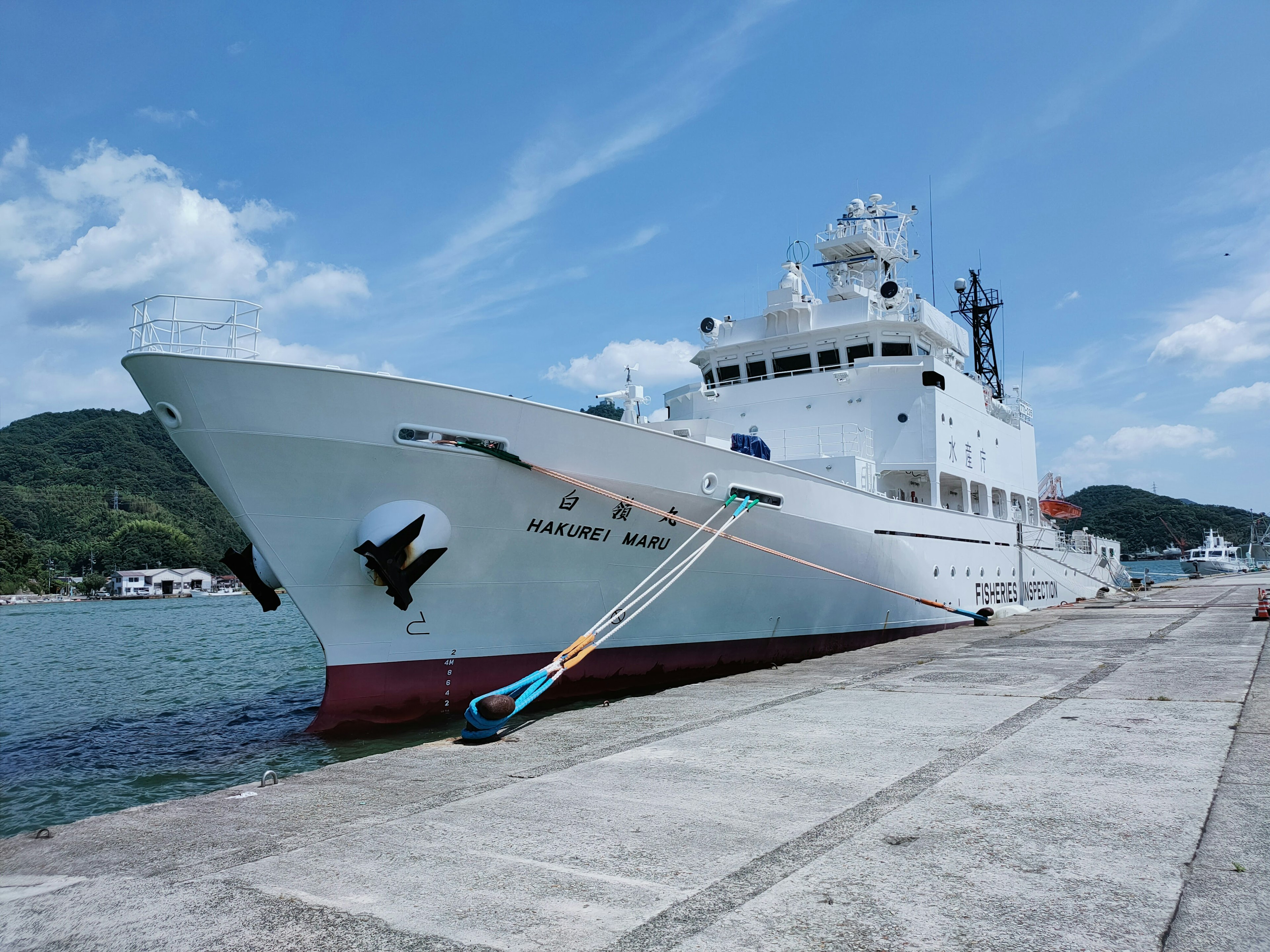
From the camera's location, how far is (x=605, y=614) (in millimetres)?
9945

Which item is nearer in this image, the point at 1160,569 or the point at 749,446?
the point at 749,446

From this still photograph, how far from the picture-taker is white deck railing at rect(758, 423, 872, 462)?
1515 centimetres

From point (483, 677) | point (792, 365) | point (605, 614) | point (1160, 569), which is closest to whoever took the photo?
point (483, 677)

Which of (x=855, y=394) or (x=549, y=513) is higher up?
(x=855, y=394)

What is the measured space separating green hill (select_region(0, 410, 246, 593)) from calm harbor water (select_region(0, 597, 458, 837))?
199 ft

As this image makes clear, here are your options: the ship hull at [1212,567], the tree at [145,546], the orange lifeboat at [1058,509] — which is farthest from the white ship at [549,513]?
the tree at [145,546]

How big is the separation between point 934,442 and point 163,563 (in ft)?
290

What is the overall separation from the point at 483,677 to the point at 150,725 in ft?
18.2

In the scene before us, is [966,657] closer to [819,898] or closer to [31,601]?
[819,898]

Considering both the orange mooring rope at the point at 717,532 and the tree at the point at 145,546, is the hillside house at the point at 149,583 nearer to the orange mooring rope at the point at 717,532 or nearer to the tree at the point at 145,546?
the tree at the point at 145,546

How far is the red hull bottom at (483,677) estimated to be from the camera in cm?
851

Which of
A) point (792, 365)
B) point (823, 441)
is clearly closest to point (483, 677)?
point (823, 441)

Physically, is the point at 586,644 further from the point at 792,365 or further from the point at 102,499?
the point at 102,499

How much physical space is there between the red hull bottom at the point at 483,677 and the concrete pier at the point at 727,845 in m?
2.01
